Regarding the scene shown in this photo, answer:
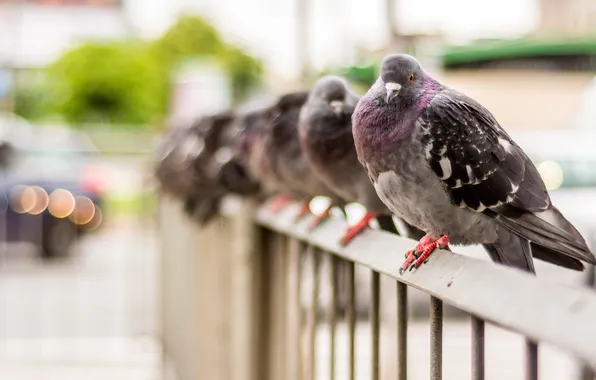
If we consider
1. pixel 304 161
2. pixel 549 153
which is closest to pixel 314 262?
pixel 304 161

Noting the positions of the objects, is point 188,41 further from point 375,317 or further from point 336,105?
point 375,317

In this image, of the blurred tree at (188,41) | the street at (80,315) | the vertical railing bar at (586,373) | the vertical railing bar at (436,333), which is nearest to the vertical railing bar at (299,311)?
the vertical railing bar at (436,333)

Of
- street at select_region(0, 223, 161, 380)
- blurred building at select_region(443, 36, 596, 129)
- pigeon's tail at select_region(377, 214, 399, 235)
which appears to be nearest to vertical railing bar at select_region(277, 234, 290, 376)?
pigeon's tail at select_region(377, 214, 399, 235)

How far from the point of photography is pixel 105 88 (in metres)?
35.3

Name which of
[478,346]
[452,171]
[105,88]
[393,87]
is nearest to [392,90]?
[393,87]

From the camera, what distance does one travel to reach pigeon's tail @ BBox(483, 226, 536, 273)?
1.85m

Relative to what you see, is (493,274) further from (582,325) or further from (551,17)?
(551,17)

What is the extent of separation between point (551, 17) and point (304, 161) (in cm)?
264

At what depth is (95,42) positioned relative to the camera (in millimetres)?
37375

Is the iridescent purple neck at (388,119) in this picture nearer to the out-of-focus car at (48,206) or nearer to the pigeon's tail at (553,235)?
the pigeon's tail at (553,235)

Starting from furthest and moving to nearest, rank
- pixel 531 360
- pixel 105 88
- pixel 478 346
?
pixel 105 88, pixel 478 346, pixel 531 360

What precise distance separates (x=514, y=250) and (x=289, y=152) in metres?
1.21

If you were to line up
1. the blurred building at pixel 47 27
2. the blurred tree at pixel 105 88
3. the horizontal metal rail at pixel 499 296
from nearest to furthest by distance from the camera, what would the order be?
the horizontal metal rail at pixel 499 296 → the blurred tree at pixel 105 88 → the blurred building at pixel 47 27

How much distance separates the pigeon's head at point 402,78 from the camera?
6.13ft
